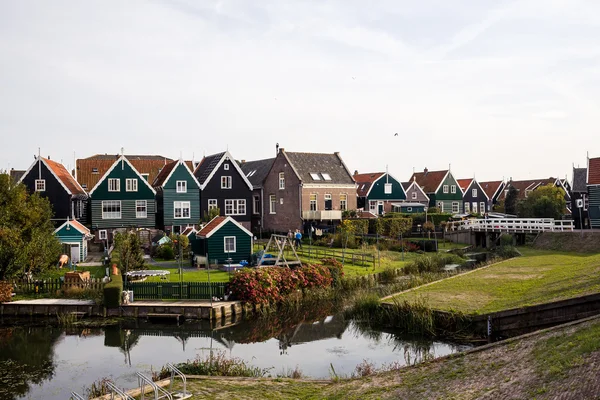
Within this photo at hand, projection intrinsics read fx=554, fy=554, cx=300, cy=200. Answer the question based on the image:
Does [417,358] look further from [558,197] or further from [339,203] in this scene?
[558,197]

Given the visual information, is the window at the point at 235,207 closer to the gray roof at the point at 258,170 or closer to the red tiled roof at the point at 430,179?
the gray roof at the point at 258,170

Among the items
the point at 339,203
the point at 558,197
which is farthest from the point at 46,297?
the point at 558,197

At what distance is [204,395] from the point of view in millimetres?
13547

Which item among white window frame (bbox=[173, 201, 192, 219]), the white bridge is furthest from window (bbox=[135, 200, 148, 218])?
the white bridge

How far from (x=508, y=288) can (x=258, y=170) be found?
3972 cm

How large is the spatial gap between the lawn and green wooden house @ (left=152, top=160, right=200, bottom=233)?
26057 millimetres

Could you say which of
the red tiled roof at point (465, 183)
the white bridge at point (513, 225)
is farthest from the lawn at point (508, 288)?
the red tiled roof at point (465, 183)

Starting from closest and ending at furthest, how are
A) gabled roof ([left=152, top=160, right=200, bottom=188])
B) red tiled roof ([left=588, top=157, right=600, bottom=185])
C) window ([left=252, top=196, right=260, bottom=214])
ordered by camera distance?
gabled roof ([left=152, top=160, right=200, bottom=188]), red tiled roof ([left=588, top=157, right=600, bottom=185]), window ([left=252, top=196, right=260, bottom=214])

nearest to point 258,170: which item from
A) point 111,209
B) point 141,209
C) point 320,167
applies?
point 320,167

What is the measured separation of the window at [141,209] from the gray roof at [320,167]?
1560 centimetres

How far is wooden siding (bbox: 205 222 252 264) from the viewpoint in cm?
3459

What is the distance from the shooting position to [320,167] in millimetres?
57438

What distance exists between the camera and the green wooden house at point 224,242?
3459 cm

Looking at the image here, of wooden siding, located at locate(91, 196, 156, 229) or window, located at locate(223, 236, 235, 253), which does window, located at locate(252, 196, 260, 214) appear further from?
window, located at locate(223, 236, 235, 253)
